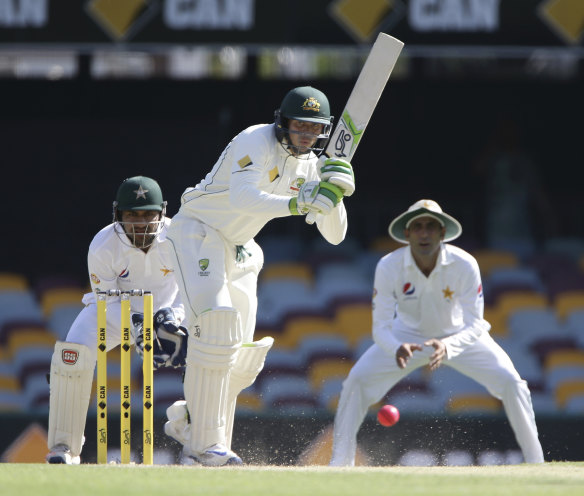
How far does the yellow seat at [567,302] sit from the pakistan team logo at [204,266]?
467 cm

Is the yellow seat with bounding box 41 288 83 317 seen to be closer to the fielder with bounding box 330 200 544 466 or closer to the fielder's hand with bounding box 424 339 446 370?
the fielder with bounding box 330 200 544 466

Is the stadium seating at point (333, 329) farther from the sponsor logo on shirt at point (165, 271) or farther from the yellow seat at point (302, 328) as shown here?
the sponsor logo on shirt at point (165, 271)

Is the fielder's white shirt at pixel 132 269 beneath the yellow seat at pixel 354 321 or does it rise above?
beneath

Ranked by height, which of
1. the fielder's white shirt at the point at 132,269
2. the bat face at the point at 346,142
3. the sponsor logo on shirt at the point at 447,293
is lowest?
the fielder's white shirt at the point at 132,269

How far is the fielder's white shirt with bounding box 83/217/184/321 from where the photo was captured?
Answer: 19.2 feet

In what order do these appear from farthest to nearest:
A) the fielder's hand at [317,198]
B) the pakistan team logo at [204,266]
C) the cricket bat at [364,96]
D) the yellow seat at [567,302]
→ the yellow seat at [567,302]
the cricket bat at [364,96]
the pakistan team logo at [204,266]
the fielder's hand at [317,198]

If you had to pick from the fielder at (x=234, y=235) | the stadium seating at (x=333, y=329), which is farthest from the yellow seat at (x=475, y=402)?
the fielder at (x=234, y=235)

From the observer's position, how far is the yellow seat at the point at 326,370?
8.60m

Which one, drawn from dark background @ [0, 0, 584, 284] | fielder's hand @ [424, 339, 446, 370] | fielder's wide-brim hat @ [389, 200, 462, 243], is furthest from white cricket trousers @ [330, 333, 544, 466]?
dark background @ [0, 0, 584, 284]

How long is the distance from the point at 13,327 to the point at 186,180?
1633mm

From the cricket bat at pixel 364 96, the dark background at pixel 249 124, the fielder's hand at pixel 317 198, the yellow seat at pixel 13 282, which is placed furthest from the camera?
the dark background at pixel 249 124

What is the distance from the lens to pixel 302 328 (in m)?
9.22

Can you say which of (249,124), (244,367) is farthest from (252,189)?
(249,124)

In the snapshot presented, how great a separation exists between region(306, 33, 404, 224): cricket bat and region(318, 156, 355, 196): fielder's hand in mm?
352
